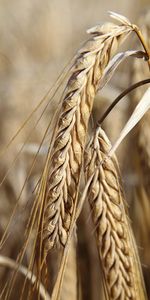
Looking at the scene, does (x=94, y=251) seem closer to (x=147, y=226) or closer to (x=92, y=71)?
(x=147, y=226)

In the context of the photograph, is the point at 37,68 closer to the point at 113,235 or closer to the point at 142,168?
the point at 142,168

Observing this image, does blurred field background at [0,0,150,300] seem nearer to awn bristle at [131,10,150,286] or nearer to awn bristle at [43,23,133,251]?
awn bristle at [131,10,150,286]

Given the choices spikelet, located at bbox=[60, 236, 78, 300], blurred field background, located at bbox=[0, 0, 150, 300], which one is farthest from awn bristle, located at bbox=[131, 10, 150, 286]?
spikelet, located at bbox=[60, 236, 78, 300]

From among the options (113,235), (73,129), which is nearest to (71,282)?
(113,235)

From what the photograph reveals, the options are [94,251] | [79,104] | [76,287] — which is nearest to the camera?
[79,104]

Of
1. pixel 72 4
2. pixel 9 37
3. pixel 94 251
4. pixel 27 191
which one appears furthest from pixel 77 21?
pixel 94 251

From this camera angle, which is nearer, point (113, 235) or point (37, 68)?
point (113, 235)
